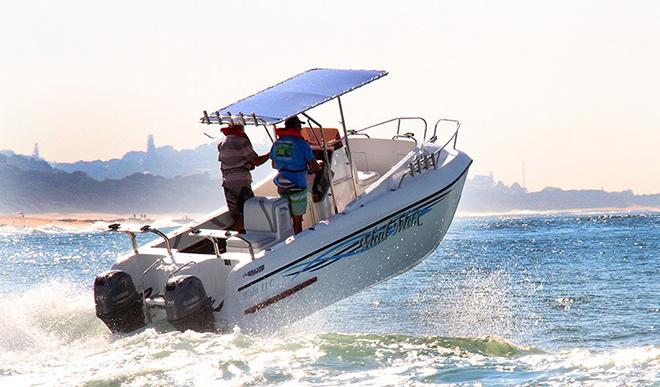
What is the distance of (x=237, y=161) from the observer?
11.5 metres

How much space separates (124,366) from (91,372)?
0.89ft

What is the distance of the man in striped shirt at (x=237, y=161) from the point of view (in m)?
11.5

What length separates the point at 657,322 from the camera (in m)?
13.1

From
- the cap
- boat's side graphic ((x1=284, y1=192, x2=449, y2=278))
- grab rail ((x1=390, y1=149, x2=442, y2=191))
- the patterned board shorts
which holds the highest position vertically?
the cap

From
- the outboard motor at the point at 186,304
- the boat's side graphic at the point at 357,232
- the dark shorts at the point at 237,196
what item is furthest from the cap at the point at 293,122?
the outboard motor at the point at 186,304

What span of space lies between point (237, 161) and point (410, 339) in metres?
2.43

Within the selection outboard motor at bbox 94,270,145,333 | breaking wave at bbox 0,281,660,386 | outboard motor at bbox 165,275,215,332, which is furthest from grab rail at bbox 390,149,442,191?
outboard motor at bbox 94,270,145,333

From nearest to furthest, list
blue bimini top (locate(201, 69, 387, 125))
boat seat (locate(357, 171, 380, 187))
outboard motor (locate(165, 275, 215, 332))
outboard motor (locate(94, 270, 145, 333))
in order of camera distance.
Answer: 1. outboard motor (locate(165, 275, 215, 332))
2. outboard motor (locate(94, 270, 145, 333))
3. blue bimini top (locate(201, 69, 387, 125))
4. boat seat (locate(357, 171, 380, 187))

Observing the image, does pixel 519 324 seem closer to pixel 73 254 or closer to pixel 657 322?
pixel 657 322

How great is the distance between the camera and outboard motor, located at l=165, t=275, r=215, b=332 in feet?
32.9

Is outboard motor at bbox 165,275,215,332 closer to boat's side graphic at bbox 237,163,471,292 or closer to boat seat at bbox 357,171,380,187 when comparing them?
boat's side graphic at bbox 237,163,471,292

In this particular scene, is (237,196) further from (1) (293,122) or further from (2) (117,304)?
(2) (117,304)

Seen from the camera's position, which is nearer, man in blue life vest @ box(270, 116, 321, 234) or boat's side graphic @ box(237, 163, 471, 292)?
boat's side graphic @ box(237, 163, 471, 292)

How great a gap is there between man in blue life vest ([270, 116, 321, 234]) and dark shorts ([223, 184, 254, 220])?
0.40 meters
